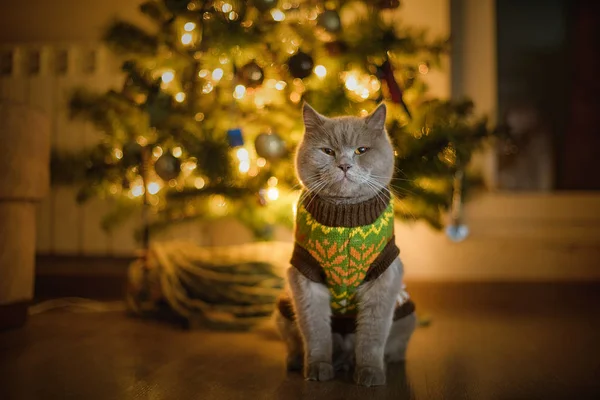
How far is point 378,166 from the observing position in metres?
1.01

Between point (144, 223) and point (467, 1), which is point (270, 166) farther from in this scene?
point (467, 1)

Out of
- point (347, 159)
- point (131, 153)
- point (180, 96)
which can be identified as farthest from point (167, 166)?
point (347, 159)

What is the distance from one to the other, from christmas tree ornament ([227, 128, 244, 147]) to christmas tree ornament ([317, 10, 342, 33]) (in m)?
0.37

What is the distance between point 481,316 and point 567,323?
0.25 metres

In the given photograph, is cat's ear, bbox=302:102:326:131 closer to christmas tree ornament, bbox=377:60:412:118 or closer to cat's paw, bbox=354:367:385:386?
christmas tree ornament, bbox=377:60:412:118

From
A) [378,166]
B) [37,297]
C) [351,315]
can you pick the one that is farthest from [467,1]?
[37,297]

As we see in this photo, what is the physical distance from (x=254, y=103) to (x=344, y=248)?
0.77 m

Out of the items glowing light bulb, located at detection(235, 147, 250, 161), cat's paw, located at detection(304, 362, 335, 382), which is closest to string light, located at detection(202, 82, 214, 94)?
glowing light bulb, located at detection(235, 147, 250, 161)

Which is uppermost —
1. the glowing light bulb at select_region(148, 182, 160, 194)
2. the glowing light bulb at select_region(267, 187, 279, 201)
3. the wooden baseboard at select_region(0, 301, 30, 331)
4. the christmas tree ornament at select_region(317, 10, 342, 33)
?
the christmas tree ornament at select_region(317, 10, 342, 33)

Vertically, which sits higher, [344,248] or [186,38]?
[186,38]

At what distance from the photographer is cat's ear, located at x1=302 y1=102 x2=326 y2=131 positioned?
3.48 ft

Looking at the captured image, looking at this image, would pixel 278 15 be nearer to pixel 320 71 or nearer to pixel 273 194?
pixel 320 71

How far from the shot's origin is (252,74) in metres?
1.40

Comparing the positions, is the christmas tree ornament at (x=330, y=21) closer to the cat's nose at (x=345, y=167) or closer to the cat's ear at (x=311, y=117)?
the cat's ear at (x=311, y=117)
